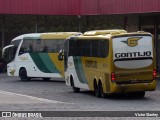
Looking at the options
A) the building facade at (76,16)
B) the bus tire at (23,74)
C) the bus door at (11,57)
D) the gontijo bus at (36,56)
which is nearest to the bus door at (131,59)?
the building facade at (76,16)

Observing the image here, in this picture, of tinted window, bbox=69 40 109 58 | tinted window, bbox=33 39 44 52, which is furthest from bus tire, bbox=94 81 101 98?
tinted window, bbox=33 39 44 52

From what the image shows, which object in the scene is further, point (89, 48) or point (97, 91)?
point (89, 48)

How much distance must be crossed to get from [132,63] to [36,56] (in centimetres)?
1423

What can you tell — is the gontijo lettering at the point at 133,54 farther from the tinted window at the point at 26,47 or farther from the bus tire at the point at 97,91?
the tinted window at the point at 26,47

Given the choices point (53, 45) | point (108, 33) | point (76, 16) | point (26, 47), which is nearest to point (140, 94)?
point (108, 33)

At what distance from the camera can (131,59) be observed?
78.4 feet

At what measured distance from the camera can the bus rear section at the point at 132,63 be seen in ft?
78.2

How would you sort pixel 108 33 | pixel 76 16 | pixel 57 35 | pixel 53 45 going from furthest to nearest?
pixel 76 16
pixel 53 45
pixel 57 35
pixel 108 33

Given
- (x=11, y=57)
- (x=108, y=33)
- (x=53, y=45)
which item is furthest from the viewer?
(x=11, y=57)

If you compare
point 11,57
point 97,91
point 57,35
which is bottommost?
point 97,91

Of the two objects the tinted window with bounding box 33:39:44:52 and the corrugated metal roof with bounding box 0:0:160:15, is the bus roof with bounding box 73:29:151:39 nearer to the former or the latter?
the tinted window with bounding box 33:39:44:52

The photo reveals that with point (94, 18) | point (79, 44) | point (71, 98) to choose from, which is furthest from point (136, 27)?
point (71, 98)

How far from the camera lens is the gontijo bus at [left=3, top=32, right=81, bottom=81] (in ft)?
120

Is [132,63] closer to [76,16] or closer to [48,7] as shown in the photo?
[48,7]
